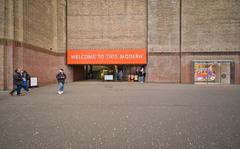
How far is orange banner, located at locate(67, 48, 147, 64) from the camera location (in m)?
18.5

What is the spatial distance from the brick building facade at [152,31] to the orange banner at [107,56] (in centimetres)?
69

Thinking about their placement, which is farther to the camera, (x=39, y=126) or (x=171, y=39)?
(x=171, y=39)

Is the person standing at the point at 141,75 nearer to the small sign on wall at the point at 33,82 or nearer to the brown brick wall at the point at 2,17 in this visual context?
the small sign on wall at the point at 33,82

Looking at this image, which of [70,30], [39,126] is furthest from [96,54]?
[39,126]

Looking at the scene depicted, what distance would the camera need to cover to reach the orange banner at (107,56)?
18.5 metres

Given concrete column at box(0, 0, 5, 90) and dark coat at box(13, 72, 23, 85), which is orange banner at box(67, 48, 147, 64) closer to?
concrete column at box(0, 0, 5, 90)

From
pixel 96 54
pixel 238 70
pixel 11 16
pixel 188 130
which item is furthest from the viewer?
pixel 96 54

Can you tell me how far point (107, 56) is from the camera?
18.8 m

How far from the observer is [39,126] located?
14.6 feet

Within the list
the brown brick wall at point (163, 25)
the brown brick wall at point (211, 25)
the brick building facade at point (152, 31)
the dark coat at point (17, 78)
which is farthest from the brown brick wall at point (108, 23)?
the dark coat at point (17, 78)

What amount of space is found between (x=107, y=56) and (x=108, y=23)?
169 inches

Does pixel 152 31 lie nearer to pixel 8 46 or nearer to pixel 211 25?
pixel 211 25

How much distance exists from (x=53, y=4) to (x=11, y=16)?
727 centimetres

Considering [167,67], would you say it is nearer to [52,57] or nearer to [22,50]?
[52,57]
